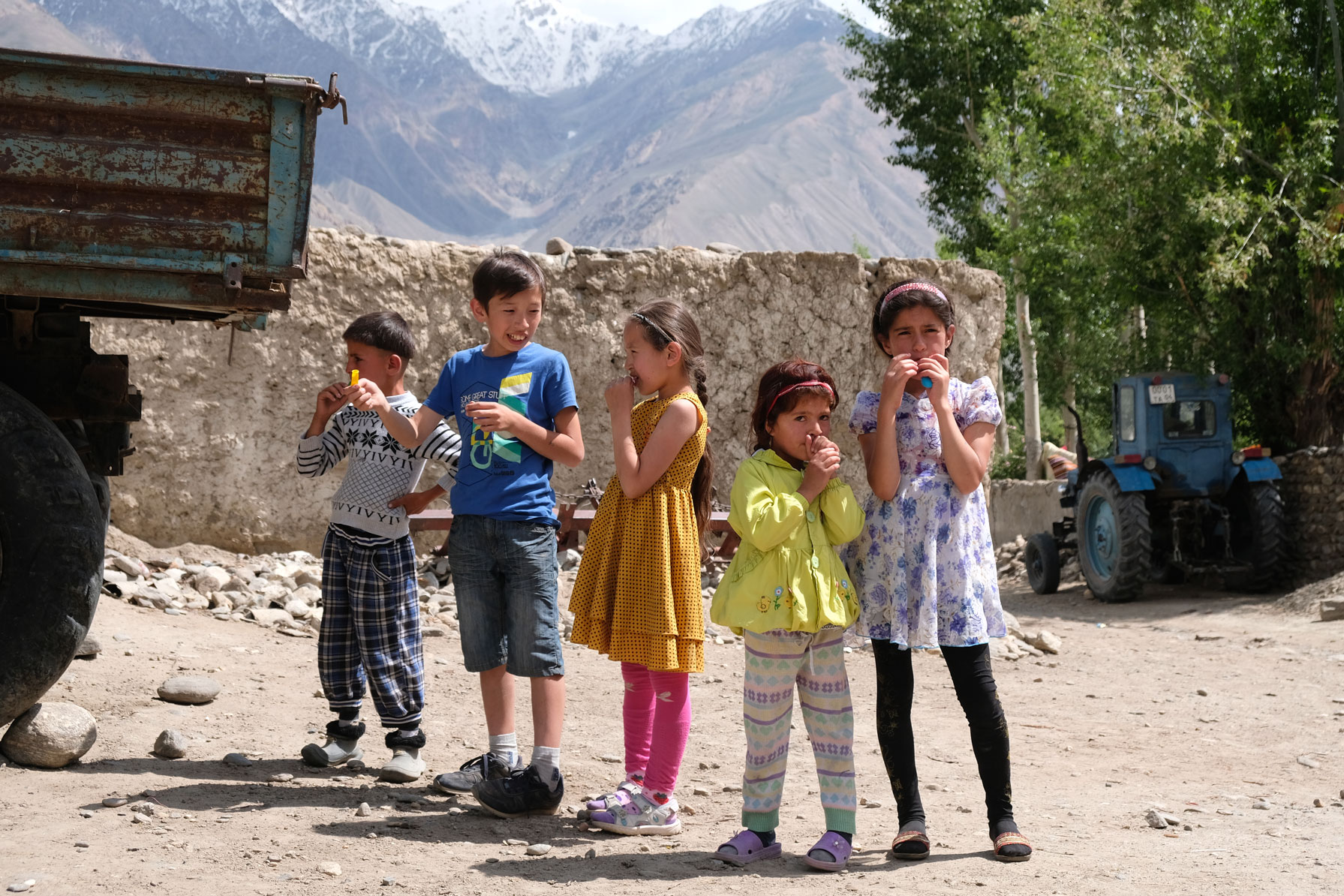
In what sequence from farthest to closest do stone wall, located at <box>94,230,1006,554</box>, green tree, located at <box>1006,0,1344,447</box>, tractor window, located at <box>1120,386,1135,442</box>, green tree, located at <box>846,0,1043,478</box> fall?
green tree, located at <box>846,0,1043,478</box>
green tree, located at <box>1006,0,1344,447</box>
tractor window, located at <box>1120,386,1135,442</box>
stone wall, located at <box>94,230,1006,554</box>

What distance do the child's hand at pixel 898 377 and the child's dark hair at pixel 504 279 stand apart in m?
1.06

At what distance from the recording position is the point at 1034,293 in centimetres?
1991

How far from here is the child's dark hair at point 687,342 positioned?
3486 mm

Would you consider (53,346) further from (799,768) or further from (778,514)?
(799,768)

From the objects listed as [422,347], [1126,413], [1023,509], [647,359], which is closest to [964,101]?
[1023,509]

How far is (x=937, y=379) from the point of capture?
3.26 meters

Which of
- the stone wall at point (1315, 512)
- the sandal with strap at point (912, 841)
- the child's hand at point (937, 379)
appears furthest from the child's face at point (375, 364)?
the stone wall at point (1315, 512)

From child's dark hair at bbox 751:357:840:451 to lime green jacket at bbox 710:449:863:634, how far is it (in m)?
0.14

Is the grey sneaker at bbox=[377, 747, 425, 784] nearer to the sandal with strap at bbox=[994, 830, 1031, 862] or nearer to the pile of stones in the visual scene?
the sandal with strap at bbox=[994, 830, 1031, 862]

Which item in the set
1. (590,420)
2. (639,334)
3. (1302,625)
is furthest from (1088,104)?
(639,334)

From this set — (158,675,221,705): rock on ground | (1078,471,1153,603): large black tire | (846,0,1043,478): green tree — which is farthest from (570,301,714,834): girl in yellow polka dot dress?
(846,0,1043,478): green tree

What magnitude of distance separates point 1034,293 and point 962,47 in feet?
15.9

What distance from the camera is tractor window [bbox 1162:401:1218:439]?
10984mm

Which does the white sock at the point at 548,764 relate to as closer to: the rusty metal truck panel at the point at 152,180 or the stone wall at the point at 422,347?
the rusty metal truck panel at the point at 152,180
